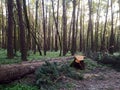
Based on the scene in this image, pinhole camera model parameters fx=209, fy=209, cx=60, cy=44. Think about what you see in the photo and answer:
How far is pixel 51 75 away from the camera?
7.96m

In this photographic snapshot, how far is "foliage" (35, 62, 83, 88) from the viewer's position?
7347mm

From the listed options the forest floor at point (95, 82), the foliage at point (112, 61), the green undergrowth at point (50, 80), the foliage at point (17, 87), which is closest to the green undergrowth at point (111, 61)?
the foliage at point (112, 61)

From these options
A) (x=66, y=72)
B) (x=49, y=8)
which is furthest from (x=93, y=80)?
(x=49, y=8)

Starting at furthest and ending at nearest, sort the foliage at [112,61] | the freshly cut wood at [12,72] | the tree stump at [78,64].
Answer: the foliage at [112,61]
the tree stump at [78,64]
the freshly cut wood at [12,72]

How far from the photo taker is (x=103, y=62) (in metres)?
12.8

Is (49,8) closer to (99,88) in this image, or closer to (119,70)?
(119,70)

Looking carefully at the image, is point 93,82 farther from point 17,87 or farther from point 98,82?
point 17,87

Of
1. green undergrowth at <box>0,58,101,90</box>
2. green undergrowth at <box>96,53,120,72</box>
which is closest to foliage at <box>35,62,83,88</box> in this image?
green undergrowth at <box>0,58,101,90</box>

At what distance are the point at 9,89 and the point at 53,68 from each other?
2.13 metres

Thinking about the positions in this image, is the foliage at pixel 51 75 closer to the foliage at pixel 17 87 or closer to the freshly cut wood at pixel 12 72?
the foliage at pixel 17 87

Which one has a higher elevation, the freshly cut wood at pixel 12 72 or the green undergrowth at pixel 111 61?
the freshly cut wood at pixel 12 72

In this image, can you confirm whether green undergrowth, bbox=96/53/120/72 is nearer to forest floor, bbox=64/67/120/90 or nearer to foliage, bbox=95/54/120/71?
foliage, bbox=95/54/120/71

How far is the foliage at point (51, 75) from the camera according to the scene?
735 centimetres

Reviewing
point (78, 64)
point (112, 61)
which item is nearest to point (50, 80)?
point (78, 64)
